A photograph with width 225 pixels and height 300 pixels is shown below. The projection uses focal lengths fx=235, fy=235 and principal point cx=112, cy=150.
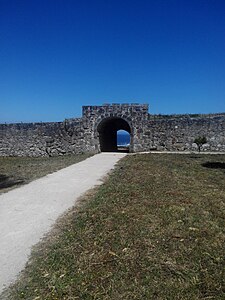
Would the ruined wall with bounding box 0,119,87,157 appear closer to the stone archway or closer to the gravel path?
the stone archway

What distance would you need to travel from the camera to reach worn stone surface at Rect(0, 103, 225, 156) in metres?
18.1

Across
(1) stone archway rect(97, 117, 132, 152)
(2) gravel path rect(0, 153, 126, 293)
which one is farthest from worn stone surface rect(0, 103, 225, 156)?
(2) gravel path rect(0, 153, 126, 293)

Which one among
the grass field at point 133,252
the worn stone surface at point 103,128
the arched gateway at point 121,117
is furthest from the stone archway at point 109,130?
the grass field at point 133,252

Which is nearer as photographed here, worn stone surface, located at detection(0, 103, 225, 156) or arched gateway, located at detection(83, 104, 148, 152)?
worn stone surface, located at detection(0, 103, 225, 156)

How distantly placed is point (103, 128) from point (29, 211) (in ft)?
53.6

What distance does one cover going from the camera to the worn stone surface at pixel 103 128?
59.3ft

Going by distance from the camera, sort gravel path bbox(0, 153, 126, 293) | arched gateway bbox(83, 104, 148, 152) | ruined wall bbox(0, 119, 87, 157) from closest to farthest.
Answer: gravel path bbox(0, 153, 126, 293), arched gateway bbox(83, 104, 148, 152), ruined wall bbox(0, 119, 87, 157)

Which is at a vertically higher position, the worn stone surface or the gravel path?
the worn stone surface

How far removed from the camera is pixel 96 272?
9.57 feet

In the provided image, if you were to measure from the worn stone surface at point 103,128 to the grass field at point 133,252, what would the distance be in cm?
1301

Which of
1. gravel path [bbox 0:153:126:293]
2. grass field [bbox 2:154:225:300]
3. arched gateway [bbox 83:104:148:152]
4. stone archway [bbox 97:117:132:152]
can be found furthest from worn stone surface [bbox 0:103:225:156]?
grass field [bbox 2:154:225:300]

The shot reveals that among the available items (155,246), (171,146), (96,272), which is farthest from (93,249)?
(171,146)

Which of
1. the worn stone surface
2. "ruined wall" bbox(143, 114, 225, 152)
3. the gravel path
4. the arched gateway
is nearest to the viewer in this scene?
the gravel path

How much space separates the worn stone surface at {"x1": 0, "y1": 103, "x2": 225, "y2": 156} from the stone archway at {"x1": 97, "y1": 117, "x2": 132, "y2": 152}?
27cm
